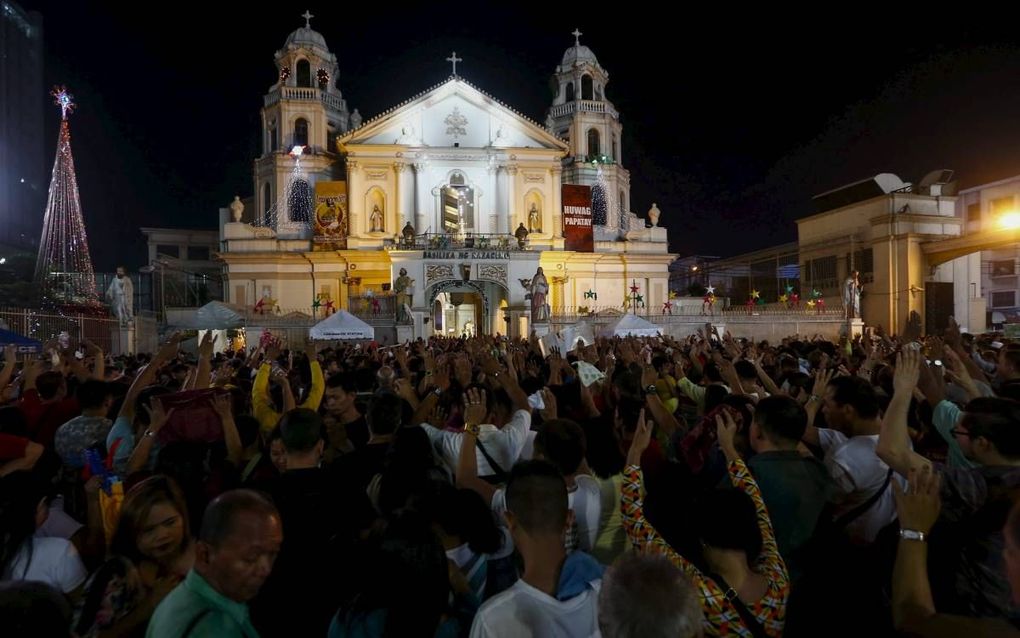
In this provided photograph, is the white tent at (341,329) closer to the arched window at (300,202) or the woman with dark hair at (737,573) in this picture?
the woman with dark hair at (737,573)

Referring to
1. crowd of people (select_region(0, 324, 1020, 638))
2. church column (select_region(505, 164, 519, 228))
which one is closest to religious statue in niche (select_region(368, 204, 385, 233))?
church column (select_region(505, 164, 519, 228))

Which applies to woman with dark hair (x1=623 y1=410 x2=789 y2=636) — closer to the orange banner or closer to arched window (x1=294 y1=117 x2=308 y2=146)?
the orange banner

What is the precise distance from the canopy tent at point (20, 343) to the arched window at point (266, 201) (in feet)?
95.8

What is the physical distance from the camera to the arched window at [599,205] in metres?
45.4

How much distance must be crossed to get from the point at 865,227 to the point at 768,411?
120ft

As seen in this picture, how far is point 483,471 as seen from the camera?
446cm

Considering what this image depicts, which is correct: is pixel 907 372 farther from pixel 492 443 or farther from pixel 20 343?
pixel 20 343

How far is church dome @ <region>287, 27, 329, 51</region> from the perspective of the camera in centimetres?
4300

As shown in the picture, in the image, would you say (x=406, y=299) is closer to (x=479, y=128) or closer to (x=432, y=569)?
(x=479, y=128)

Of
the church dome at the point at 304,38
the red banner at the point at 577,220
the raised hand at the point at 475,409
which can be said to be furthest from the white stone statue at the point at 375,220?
the raised hand at the point at 475,409

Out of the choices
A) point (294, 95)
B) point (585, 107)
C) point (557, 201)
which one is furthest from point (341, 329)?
point (585, 107)

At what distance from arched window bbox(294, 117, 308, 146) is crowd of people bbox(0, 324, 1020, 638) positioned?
133 feet

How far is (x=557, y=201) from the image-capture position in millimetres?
42531

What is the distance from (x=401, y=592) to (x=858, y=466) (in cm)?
276
